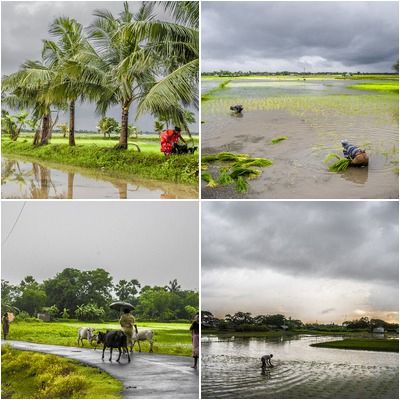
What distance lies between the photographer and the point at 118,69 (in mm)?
5102

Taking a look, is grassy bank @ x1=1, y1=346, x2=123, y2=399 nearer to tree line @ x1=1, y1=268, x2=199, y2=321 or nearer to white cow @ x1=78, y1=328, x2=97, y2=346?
white cow @ x1=78, y1=328, x2=97, y2=346

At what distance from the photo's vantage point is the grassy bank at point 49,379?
4.71 metres

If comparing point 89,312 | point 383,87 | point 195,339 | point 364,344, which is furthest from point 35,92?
point 364,344

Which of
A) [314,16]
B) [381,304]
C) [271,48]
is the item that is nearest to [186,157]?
[271,48]

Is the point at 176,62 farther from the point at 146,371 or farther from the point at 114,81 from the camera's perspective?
the point at 146,371

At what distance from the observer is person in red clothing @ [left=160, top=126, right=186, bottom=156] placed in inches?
199

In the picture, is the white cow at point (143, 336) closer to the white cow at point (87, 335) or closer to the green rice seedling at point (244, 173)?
the white cow at point (87, 335)

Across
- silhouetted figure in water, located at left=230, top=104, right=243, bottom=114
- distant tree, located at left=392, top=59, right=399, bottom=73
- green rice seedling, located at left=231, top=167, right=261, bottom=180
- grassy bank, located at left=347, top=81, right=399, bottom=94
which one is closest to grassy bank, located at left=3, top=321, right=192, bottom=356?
green rice seedling, located at left=231, top=167, right=261, bottom=180

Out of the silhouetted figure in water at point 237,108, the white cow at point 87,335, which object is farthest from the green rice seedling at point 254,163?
the white cow at point 87,335

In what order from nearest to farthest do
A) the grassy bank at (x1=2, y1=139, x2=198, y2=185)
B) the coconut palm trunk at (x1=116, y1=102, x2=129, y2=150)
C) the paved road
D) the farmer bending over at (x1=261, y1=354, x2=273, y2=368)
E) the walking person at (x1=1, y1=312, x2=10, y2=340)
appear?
the paved road < the farmer bending over at (x1=261, y1=354, x2=273, y2=368) < the walking person at (x1=1, y1=312, x2=10, y2=340) < the grassy bank at (x1=2, y1=139, x2=198, y2=185) < the coconut palm trunk at (x1=116, y1=102, x2=129, y2=150)

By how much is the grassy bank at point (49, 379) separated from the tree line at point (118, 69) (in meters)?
1.75

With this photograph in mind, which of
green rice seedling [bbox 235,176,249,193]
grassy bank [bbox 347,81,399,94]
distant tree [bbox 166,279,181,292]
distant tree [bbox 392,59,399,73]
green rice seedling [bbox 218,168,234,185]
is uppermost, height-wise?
distant tree [bbox 392,59,399,73]

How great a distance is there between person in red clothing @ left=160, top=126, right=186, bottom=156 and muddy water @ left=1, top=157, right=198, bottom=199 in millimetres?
284

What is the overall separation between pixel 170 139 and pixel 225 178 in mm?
578
